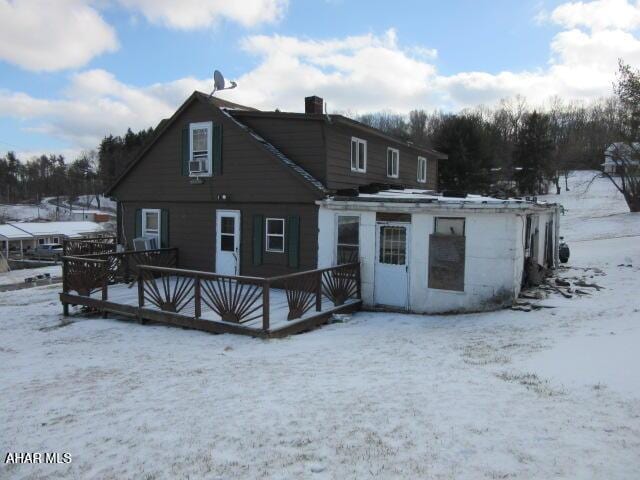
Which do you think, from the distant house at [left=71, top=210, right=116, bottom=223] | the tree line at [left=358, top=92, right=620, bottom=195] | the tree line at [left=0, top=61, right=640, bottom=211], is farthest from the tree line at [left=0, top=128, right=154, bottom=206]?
the tree line at [left=358, top=92, right=620, bottom=195]

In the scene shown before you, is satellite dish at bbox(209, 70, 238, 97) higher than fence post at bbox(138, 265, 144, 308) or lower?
higher

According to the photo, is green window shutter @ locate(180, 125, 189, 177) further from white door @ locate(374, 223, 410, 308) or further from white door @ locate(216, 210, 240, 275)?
white door @ locate(374, 223, 410, 308)

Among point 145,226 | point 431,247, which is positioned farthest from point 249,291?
point 145,226

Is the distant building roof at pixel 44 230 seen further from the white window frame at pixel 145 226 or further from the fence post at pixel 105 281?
the fence post at pixel 105 281

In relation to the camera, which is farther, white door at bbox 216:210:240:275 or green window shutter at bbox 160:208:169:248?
green window shutter at bbox 160:208:169:248

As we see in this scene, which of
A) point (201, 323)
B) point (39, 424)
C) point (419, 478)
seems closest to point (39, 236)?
point (201, 323)

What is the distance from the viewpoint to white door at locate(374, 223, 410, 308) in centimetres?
1159

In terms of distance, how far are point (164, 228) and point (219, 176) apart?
9.95 ft

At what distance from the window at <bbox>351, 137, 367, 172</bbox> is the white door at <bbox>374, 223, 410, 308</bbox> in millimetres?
3304

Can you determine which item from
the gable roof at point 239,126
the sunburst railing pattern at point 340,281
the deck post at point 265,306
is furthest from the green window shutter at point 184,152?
the deck post at point 265,306

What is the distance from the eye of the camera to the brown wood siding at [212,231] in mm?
13047

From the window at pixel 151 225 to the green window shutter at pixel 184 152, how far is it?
186cm

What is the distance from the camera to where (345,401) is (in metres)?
5.48

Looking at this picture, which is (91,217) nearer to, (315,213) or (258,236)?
(258,236)
